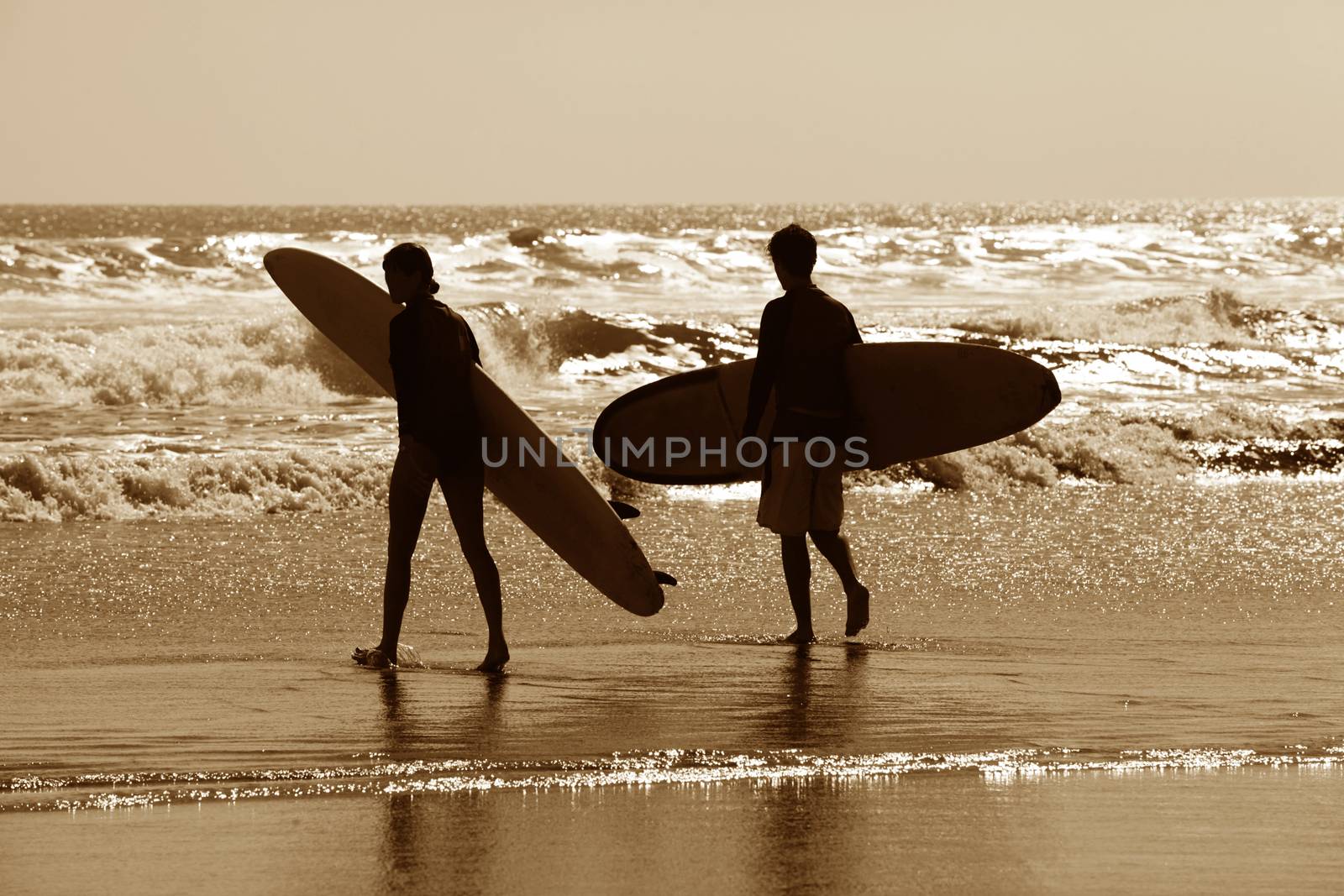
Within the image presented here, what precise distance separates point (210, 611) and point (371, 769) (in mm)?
2715

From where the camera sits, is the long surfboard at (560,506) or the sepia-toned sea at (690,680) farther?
the long surfboard at (560,506)

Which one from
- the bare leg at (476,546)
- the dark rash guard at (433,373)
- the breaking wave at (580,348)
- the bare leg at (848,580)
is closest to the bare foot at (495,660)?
the bare leg at (476,546)

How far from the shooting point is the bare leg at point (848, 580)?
18.5 feet

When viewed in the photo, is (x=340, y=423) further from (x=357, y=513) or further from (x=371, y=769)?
(x=371, y=769)

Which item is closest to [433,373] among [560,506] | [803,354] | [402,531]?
[402,531]

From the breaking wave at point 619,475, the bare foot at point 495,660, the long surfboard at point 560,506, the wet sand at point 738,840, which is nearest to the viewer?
the wet sand at point 738,840

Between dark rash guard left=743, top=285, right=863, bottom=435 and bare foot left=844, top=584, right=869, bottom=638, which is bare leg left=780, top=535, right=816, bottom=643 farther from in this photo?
dark rash guard left=743, top=285, right=863, bottom=435

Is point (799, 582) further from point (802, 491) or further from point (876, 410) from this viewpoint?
point (876, 410)

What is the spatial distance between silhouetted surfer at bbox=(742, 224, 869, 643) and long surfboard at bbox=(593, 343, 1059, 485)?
46cm

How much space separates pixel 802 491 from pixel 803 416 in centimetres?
25

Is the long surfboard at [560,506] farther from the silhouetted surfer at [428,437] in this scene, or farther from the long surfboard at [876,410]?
the long surfboard at [876,410]

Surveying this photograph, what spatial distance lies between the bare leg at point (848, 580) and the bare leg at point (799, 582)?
0.07 meters

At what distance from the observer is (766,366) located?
5504 mm

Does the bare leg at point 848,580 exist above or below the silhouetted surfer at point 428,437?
below
